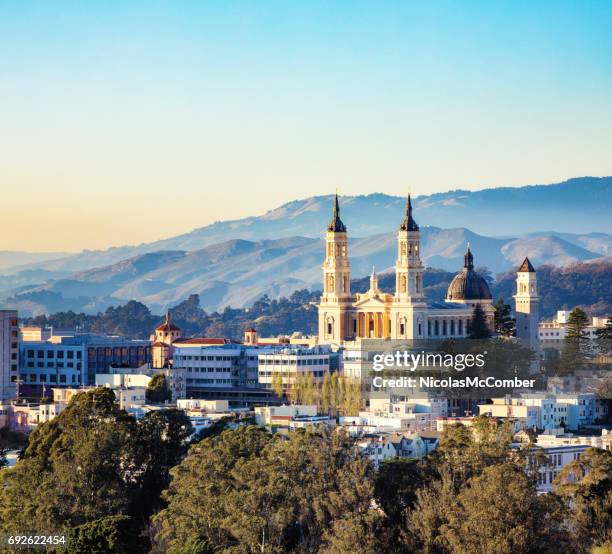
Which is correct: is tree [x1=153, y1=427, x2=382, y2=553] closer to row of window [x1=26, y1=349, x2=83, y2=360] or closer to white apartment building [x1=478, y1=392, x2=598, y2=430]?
white apartment building [x1=478, y1=392, x2=598, y2=430]

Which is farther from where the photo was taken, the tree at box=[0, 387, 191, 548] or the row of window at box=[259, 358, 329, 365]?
the row of window at box=[259, 358, 329, 365]

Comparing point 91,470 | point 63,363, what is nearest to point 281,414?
point 63,363

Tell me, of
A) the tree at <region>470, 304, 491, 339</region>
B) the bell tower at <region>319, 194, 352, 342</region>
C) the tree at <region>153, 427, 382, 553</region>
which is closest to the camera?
the tree at <region>153, 427, 382, 553</region>

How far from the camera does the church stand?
138000 millimetres

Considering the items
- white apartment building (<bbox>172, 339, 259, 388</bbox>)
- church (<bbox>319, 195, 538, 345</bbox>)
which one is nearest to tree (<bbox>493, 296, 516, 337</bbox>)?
church (<bbox>319, 195, 538, 345</bbox>)

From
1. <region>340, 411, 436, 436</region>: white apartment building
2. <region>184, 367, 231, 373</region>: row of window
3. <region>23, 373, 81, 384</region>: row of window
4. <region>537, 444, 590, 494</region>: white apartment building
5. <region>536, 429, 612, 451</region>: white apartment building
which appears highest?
<region>184, 367, 231, 373</region>: row of window

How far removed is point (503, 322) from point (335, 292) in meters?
10.7

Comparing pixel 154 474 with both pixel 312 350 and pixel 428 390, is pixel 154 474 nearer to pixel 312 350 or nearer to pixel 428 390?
pixel 428 390

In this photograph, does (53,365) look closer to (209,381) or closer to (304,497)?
(209,381)

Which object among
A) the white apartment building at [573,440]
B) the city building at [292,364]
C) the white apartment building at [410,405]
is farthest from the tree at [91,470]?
the city building at [292,364]

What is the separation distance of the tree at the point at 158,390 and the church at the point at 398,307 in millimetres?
18373

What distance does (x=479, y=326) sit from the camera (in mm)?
139500

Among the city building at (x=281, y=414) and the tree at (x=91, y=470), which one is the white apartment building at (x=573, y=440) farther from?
the tree at (x=91, y=470)

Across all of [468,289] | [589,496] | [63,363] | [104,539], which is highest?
[468,289]
